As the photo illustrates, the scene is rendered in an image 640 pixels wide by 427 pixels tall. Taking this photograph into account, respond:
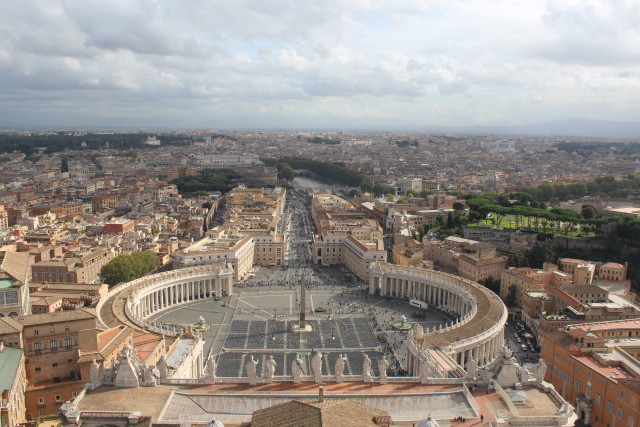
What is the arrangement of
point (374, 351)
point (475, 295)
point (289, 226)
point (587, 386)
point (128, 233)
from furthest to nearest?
point (289, 226) → point (128, 233) → point (475, 295) → point (374, 351) → point (587, 386)

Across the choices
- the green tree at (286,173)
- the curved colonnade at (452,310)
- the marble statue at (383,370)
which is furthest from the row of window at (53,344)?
the green tree at (286,173)

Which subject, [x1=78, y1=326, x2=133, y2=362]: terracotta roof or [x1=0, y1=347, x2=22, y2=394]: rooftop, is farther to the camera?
[x1=78, y1=326, x2=133, y2=362]: terracotta roof

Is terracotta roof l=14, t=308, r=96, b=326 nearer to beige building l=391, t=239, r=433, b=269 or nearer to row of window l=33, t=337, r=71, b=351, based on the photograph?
row of window l=33, t=337, r=71, b=351

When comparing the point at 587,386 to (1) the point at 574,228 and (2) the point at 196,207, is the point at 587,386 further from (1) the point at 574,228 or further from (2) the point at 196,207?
(2) the point at 196,207

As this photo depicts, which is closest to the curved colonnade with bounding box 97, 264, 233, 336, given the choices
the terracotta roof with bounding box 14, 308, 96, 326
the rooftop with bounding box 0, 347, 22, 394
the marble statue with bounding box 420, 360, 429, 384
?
the terracotta roof with bounding box 14, 308, 96, 326

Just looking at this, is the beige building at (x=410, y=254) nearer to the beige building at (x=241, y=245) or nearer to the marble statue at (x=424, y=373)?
the beige building at (x=241, y=245)

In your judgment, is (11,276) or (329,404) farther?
(11,276)

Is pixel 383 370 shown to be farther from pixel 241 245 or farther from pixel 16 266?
pixel 241 245

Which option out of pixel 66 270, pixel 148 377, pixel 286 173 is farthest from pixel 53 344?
pixel 286 173

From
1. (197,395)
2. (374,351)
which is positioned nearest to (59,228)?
(374,351)
